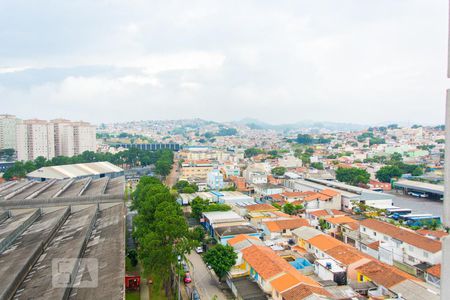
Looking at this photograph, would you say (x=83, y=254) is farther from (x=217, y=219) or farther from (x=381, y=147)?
(x=381, y=147)

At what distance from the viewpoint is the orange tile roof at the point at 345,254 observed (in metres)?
8.54

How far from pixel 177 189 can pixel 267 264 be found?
40.9 ft

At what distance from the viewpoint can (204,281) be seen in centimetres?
897

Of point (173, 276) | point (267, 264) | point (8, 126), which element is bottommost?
point (173, 276)

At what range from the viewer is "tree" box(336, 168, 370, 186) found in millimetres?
21891


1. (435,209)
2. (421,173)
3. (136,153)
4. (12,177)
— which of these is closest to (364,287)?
(435,209)

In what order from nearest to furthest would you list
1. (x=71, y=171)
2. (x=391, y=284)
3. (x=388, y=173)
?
(x=391, y=284) → (x=71, y=171) → (x=388, y=173)

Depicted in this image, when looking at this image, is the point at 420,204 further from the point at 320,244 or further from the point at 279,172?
the point at 320,244

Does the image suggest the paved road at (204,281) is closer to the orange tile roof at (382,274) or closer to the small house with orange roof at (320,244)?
the small house with orange roof at (320,244)

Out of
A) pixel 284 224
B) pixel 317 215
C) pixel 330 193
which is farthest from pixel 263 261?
pixel 330 193

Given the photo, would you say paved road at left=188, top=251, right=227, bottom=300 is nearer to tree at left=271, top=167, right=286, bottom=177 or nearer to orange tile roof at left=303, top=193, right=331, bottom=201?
orange tile roof at left=303, top=193, right=331, bottom=201

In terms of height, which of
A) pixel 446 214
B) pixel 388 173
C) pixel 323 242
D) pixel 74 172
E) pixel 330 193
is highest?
pixel 446 214

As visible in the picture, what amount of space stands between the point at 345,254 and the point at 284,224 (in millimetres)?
3192

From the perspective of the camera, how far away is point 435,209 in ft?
53.8
